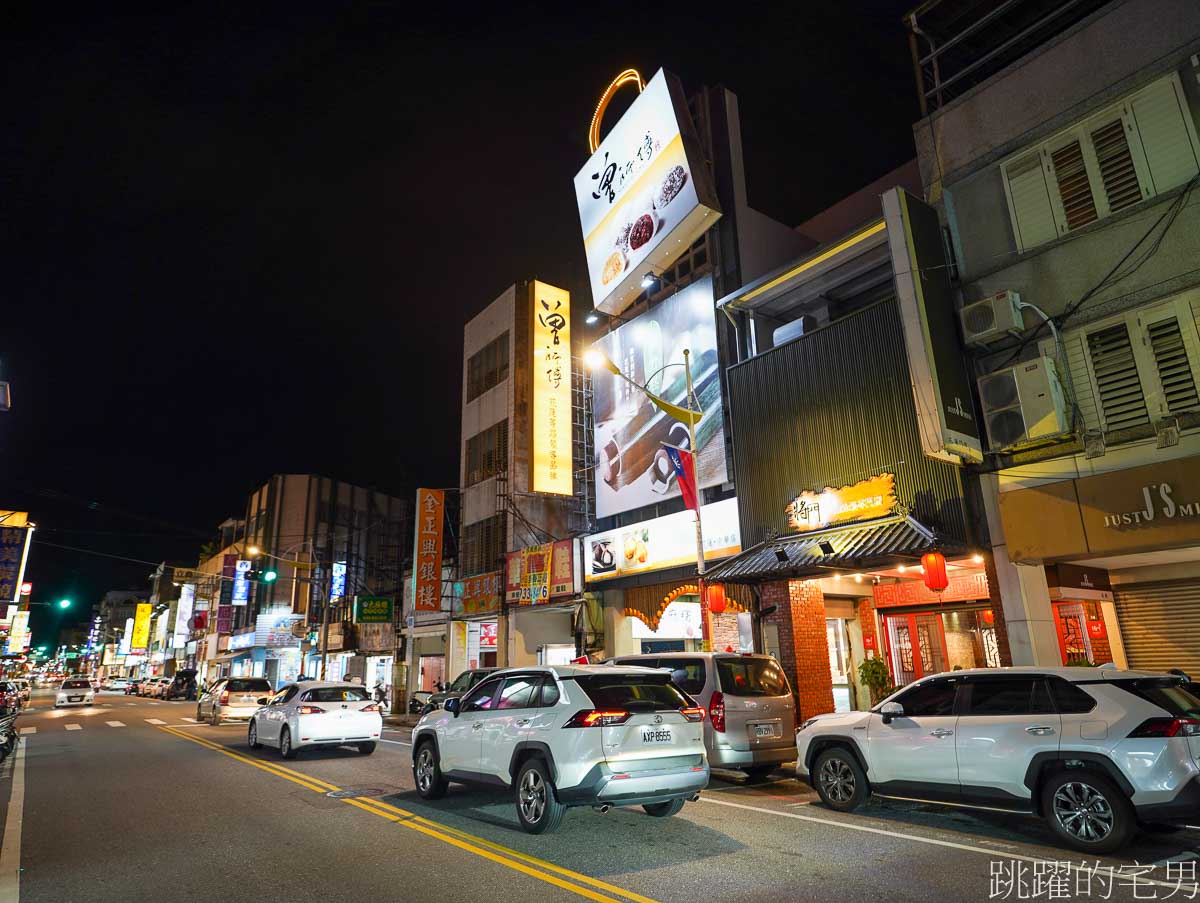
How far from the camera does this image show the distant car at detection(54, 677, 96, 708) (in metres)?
40.3

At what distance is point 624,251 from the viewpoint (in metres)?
23.2

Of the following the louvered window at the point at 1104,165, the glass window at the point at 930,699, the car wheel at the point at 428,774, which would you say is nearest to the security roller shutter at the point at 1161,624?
the louvered window at the point at 1104,165

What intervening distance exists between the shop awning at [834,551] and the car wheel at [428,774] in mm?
7650

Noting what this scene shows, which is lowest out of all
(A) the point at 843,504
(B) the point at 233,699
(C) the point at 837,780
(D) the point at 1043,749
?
(C) the point at 837,780

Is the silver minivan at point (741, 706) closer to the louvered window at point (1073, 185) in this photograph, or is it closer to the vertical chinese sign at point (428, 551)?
the louvered window at point (1073, 185)

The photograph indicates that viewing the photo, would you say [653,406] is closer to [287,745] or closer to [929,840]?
[287,745]

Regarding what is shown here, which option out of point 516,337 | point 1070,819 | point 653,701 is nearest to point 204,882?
point 653,701

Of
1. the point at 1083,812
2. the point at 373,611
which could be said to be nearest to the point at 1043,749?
the point at 1083,812

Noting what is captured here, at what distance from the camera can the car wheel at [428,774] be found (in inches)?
369

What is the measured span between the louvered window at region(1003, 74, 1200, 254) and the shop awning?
5.80m

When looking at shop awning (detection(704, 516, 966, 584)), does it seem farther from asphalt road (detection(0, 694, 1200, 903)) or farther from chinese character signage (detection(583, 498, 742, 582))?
asphalt road (detection(0, 694, 1200, 903))

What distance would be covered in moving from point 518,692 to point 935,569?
8.07 meters

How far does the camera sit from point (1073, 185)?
12953mm

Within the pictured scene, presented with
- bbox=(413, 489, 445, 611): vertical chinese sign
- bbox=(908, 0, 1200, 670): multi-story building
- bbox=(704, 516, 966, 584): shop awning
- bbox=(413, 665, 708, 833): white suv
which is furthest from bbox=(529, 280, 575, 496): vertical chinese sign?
bbox=(413, 665, 708, 833): white suv
